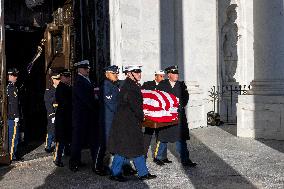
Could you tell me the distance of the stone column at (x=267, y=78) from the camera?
9719 millimetres

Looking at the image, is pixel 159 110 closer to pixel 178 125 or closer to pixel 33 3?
pixel 178 125

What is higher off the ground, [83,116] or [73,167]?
[83,116]

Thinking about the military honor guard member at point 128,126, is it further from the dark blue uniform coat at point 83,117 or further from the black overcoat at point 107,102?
the dark blue uniform coat at point 83,117

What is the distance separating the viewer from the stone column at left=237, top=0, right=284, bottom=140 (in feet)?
31.9

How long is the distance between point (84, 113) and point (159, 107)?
130 centimetres

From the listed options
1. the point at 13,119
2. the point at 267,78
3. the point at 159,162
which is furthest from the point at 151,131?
the point at 267,78

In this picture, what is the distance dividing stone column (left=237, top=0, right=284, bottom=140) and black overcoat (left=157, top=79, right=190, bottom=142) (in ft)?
12.2

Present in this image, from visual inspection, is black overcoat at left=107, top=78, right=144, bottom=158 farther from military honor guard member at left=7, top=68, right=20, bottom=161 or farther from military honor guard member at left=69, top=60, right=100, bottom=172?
military honor guard member at left=7, top=68, right=20, bottom=161

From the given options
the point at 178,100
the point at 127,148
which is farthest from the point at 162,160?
the point at 127,148

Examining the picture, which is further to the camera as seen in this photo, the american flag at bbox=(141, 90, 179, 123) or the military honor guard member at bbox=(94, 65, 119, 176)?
the american flag at bbox=(141, 90, 179, 123)

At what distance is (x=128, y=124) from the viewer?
223 inches

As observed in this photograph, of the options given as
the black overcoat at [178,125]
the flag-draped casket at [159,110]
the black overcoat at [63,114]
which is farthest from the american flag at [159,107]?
the black overcoat at [63,114]

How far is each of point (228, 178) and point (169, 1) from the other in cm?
745

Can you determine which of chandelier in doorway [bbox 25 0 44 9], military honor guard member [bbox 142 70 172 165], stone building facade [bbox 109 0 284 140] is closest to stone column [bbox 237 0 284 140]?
stone building facade [bbox 109 0 284 140]
